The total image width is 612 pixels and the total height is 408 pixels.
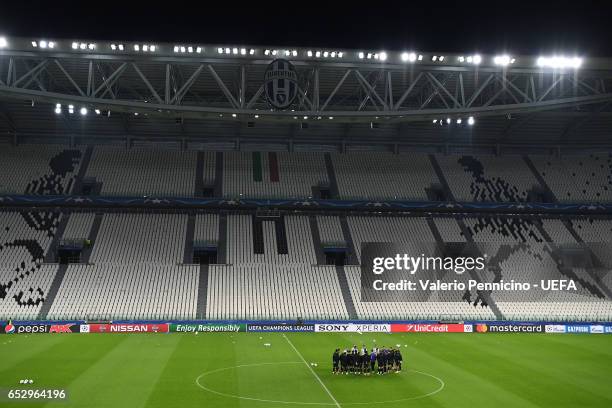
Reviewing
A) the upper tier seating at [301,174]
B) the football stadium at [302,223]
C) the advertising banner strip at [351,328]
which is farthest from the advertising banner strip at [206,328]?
the upper tier seating at [301,174]

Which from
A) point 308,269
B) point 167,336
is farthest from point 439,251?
point 167,336

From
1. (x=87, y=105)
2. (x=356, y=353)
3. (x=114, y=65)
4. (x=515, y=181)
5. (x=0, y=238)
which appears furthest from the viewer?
(x=515, y=181)

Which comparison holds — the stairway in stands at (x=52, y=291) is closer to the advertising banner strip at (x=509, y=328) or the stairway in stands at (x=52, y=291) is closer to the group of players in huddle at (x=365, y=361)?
the group of players in huddle at (x=365, y=361)

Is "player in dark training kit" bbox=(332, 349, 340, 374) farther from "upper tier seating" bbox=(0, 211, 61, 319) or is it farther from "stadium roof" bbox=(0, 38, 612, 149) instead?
"upper tier seating" bbox=(0, 211, 61, 319)

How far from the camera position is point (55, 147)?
5706cm

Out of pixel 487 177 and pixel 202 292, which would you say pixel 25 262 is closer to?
pixel 202 292

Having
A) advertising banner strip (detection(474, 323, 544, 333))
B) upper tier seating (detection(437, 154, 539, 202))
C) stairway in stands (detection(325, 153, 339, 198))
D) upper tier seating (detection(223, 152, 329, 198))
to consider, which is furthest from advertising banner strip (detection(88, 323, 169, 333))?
upper tier seating (detection(437, 154, 539, 202))

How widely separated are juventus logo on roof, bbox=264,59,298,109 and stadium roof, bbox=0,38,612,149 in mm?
737

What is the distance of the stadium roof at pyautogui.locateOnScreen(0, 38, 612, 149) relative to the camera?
36.3 meters

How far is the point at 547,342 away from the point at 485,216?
1911 cm

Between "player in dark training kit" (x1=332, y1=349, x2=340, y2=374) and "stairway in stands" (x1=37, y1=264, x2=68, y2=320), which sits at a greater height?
"stairway in stands" (x1=37, y1=264, x2=68, y2=320)

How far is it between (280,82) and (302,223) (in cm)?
2123

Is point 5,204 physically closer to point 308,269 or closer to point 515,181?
point 308,269

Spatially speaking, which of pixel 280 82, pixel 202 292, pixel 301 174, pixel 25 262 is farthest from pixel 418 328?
pixel 25 262
